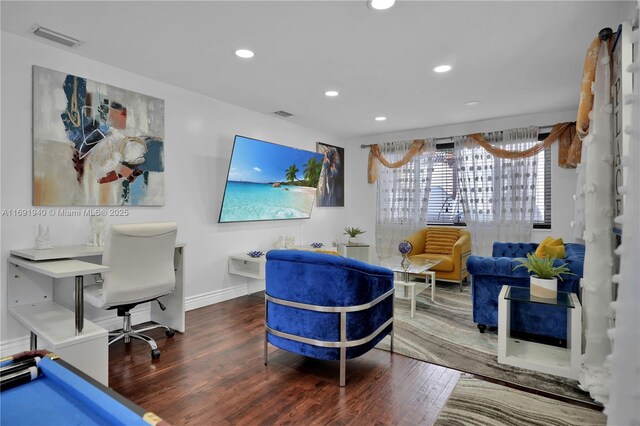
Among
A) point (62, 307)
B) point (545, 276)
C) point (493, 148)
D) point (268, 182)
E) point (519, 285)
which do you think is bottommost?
point (62, 307)

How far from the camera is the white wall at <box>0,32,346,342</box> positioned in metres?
2.78

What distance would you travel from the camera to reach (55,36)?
9.15ft

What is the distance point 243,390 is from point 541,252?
2751 millimetres

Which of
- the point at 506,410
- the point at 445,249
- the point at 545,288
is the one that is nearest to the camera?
the point at 506,410

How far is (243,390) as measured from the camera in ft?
7.64

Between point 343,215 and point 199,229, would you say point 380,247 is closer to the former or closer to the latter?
point 343,215

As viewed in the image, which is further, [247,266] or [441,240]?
[441,240]

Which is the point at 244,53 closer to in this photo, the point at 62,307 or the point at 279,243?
the point at 62,307

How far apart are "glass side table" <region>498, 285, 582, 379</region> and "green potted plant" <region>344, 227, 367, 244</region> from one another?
3.51 metres

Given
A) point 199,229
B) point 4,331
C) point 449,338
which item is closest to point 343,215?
point 199,229

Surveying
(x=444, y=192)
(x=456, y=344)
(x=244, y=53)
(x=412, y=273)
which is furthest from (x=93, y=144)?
(x=444, y=192)

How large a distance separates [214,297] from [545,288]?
347 centimetres

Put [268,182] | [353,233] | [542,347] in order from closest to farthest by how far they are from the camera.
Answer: [542,347]
[268,182]
[353,233]

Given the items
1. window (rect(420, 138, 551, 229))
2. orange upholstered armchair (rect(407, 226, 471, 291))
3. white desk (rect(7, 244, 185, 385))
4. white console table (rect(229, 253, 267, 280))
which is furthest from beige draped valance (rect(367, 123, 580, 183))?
white desk (rect(7, 244, 185, 385))
